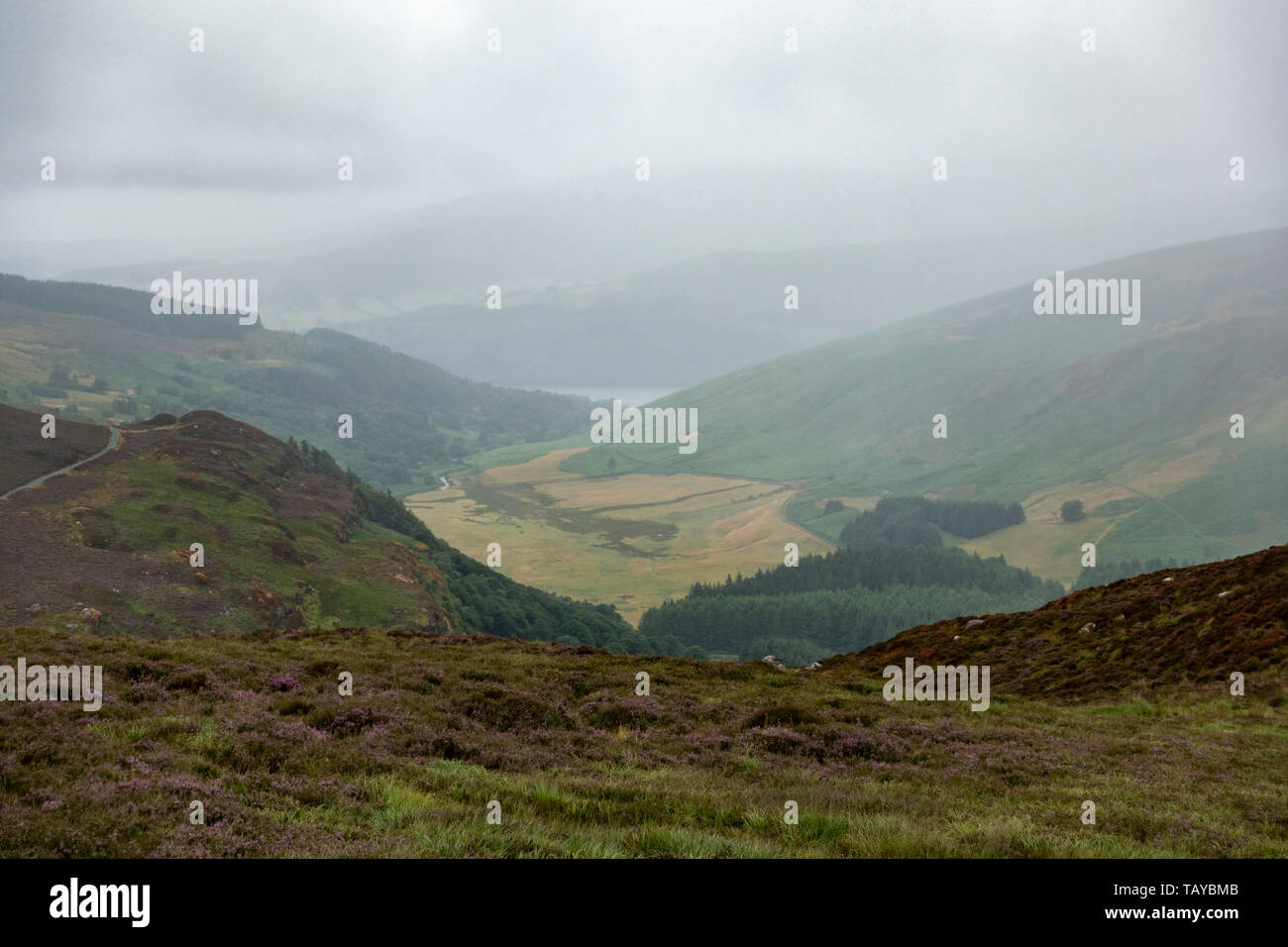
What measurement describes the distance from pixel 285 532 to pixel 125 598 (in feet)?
123

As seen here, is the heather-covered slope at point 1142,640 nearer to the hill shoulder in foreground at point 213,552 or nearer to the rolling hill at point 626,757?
the rolling hill at point 626,757

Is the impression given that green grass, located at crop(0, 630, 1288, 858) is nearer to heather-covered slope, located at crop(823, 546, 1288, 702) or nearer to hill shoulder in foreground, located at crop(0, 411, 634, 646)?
heather-covered slope, located at crop(823, 546, 1288, 702)

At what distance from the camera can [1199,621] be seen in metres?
34.7

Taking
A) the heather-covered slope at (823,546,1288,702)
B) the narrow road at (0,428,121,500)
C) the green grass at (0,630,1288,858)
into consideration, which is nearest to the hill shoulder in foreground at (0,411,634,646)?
the narrow road at (0,428,121,500)

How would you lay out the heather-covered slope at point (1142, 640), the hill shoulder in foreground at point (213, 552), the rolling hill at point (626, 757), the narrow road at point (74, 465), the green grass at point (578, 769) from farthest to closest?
the narrow road at point (74, 465)
the hill shoulder in foreground at point (213, 552)
the heather-covered slope at point (1142, 640)
the rolling hill at point (626, 757)
the green grass at point (578, 769)

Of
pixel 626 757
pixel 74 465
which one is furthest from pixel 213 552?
pixel 626 757

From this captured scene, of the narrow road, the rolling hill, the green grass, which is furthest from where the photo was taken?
the narrow road

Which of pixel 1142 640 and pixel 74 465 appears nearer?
pixel 1142 640

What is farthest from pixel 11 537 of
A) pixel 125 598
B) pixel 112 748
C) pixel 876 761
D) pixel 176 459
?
pixel 876 761

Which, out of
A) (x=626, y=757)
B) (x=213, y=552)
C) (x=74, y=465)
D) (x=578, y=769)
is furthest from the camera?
(x=74, y=465)

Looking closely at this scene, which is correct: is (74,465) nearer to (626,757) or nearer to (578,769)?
(626,757)

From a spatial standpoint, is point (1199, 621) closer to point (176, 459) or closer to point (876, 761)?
point (876, 761)

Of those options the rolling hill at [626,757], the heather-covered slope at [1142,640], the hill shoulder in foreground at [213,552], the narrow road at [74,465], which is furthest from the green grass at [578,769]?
the narrow road at [74,465]

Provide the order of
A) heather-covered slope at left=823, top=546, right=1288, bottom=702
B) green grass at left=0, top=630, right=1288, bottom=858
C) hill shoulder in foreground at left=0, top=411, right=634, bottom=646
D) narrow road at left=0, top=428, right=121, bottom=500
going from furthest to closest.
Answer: narrow road at left=0, top=428, right=121, bottom=500
hill shoulder in foreground at left=0, top=411, right=634, bottom=646
heather-covered slope at left=823, top=546, right=1288, bottom=702
green grass at left=0, top=630, right=1288, bottom=858
